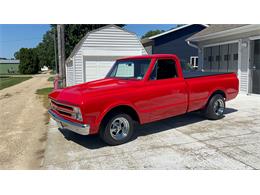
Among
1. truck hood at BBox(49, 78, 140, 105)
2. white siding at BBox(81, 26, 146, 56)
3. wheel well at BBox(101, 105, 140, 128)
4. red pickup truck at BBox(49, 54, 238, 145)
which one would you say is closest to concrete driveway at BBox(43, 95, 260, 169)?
red pickup truck at BBox(49, 54, 238, 145)

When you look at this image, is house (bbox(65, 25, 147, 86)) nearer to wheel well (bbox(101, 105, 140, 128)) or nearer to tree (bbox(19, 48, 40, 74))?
wheel well (bbox(101, 105, 140, 128))

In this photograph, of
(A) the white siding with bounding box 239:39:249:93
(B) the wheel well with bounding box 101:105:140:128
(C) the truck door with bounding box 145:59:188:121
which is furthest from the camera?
(A) the white siding with bounding box 239:39:249:93

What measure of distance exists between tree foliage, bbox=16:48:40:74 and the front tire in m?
53.9

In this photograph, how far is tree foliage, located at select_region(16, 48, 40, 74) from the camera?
53.2 m

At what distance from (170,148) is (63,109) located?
227 centimetres

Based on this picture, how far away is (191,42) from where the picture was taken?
14.7 metres

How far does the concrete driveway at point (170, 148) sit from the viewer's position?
12.9ft

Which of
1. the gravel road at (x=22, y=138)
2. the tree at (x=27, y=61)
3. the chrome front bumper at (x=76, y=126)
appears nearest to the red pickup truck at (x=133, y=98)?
the chrome front bumper at (x=76, y=126)

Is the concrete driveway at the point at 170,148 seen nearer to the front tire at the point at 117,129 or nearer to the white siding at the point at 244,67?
the front tire at the point at 117,129

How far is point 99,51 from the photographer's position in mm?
12328

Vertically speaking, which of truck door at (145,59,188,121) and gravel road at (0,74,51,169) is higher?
truck door at (145,59,188,121)
